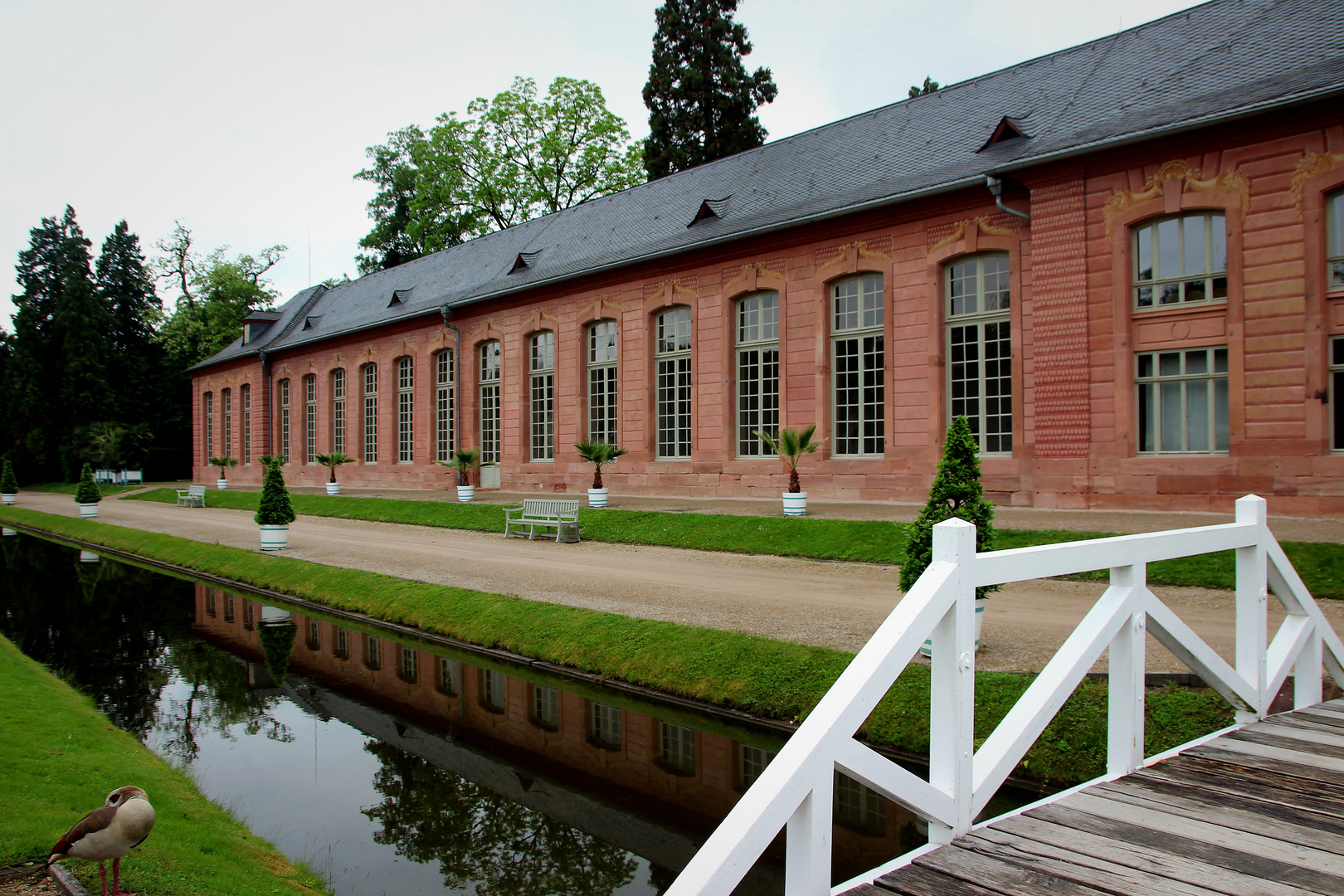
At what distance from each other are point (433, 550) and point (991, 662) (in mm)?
12001

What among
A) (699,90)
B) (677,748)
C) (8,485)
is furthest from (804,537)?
(8,485)

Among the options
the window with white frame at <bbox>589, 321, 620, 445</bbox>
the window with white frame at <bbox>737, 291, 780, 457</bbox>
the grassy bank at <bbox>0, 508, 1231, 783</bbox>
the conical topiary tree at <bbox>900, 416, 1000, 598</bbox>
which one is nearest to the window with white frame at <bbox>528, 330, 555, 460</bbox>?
the window with white frame at <bbox>589, 321, 620, 445</bbox>

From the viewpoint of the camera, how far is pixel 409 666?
31.6 feet

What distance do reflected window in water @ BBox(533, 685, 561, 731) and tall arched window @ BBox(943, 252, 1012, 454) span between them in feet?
42.5

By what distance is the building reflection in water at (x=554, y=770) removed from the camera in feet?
17.2

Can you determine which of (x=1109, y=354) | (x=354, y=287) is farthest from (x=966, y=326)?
(x=354, y=287)

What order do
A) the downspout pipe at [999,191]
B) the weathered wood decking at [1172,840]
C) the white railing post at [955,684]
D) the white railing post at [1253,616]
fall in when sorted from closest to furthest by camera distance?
the weathered wood decking at [1172,840]
the white railing post at [955,684]
the white railing post at [1253,616]
the downspout pipe at [999,191]

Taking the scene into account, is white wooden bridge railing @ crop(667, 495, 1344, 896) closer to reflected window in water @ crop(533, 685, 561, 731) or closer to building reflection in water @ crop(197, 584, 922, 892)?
building reflection in water @ crop(197, 584, 922, 892)

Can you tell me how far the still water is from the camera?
508 cm

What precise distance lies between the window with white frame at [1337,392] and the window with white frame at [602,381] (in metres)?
17.6

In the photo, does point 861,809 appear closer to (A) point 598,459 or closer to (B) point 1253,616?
(B) point 1253,616

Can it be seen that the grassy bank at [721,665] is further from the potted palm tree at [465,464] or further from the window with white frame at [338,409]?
the window with white frame at [338,409]

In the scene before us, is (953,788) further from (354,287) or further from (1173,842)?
(354,287)

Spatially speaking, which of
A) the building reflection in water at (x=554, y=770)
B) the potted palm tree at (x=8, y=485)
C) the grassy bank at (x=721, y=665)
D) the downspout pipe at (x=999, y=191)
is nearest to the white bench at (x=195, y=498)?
the potted palm tree at (x=8, y=485)
